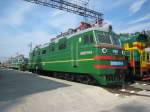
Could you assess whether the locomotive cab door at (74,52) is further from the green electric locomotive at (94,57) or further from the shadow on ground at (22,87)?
the shadow on ground at (22,87)

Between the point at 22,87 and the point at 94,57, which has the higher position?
the point at 94,57

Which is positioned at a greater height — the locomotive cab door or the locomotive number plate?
the locomotive cab door

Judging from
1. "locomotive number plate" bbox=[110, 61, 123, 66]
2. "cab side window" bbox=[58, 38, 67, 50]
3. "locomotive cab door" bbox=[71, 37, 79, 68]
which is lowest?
"locomotive number plate" bbox=[110, 61, 123, 66]

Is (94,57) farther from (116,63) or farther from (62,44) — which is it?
(62,44)

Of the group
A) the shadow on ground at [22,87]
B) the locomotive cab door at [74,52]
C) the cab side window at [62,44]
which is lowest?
the shadow on ground at [22,87]

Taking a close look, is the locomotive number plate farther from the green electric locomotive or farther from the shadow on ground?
the shadow on ground

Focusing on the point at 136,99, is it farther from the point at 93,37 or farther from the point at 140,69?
the point at 140,69

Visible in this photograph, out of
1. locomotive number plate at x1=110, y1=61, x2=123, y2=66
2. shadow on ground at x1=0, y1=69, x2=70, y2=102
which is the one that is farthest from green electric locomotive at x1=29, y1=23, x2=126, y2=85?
shadow on ground at x1=0, y1=69, x2=70, y2=102

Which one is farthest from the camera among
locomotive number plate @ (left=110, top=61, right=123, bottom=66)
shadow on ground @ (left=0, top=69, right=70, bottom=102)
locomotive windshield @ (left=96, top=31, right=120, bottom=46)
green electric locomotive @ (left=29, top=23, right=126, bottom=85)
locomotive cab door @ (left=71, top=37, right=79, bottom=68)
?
locomotive cab door @ (left=71, top=37, right=79, bottom=68)

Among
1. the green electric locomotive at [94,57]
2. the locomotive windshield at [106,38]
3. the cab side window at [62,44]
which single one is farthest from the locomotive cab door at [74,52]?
the locomotive windshield at [106,38]

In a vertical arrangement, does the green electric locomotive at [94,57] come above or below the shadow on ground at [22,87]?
above

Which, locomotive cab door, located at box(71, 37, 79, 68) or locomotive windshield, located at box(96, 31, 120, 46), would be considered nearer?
locomotive windshield, located at box(96, 31, 120, 46)

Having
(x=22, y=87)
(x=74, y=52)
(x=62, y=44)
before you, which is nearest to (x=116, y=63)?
(x=74, y=52)

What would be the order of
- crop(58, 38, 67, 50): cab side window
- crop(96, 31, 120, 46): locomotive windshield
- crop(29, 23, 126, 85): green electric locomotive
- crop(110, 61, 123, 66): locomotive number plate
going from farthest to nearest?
1. crop(58, 38, 67, 50): cab side window
2. crop(96, 31, 120, 46): locomotive windshield
3. crop(110, 61, 123, 66): locomotive number plate
4. crop(29, 23, 126, 85): green electric locomotive
